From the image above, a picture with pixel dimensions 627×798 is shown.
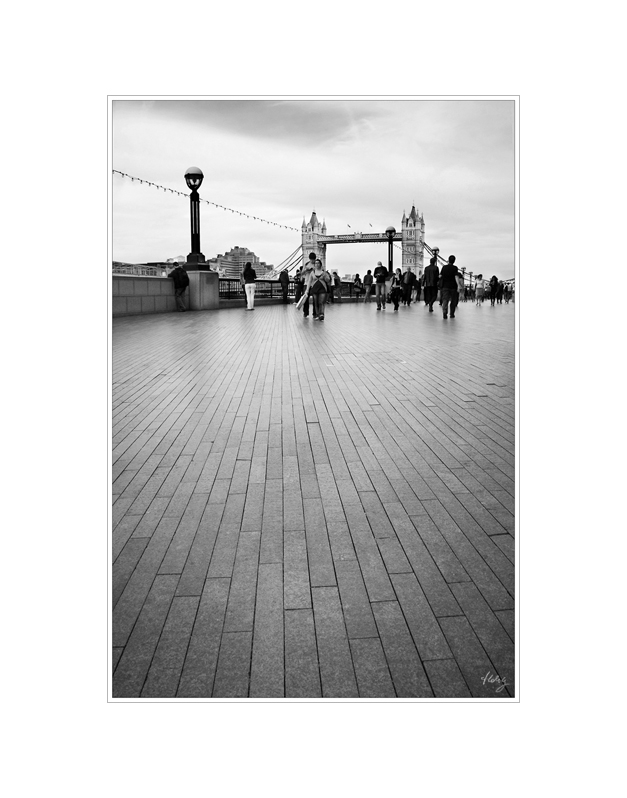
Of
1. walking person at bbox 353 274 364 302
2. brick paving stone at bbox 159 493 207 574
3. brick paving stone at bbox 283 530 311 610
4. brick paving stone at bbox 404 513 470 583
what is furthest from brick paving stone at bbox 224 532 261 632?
walking person at bbox 353 274 364 302

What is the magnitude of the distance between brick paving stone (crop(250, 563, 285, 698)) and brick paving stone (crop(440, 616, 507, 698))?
580mm

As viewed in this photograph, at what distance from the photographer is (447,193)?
438cm

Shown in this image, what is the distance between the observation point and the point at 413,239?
67.3 feet

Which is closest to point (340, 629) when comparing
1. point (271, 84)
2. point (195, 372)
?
point (271, 84)

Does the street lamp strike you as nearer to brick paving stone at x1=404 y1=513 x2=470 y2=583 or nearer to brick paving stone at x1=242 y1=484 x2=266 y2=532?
brick paving stone at x1=242 y1=484 x2=266 y2=532

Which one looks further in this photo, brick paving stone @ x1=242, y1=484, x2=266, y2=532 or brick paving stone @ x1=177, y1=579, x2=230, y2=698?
brick paving stone @ x1=242, y1=484, x2=266, y2=532

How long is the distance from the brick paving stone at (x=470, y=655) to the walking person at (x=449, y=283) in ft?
51.4

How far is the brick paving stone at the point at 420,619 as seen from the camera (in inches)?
94.7

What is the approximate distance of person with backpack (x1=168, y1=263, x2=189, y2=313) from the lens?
2078 centimetres

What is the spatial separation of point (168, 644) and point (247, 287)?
75.0 ft

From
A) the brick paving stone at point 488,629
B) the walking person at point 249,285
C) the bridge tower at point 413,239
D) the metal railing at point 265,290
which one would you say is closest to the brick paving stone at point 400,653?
the brick paving stone at point 488,629
